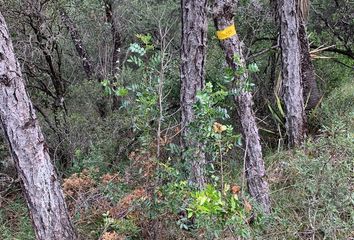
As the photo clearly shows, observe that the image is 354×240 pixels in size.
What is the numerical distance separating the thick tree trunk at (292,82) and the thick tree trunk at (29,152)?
3.15 metres

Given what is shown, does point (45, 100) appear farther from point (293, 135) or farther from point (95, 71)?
point (293, 135)

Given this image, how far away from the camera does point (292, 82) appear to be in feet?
18.0

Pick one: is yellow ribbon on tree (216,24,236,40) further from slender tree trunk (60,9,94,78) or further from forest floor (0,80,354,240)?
slender tree trunk (60,9,94,78)

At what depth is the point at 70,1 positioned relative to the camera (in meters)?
7.37

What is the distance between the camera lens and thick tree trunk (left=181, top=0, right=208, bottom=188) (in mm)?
3648

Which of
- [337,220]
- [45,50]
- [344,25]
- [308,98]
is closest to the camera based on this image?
[337,220]

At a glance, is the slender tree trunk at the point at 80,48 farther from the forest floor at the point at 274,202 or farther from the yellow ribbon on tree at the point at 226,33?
the yellow ribbon on tree at the point at 226,33

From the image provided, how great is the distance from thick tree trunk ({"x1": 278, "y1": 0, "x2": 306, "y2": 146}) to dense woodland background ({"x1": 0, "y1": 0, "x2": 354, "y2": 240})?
18 centimetres

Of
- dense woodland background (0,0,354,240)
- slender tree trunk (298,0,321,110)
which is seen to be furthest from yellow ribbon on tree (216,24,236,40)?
slender tree trunk (298,0,321,110)

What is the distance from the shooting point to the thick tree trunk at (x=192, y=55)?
365 centimetres

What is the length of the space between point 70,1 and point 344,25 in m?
5.23

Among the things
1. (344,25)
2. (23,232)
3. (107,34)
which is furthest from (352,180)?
(107,34)

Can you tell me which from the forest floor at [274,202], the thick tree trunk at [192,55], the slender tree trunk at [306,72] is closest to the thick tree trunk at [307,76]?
the slender tree trunk at [306,72]

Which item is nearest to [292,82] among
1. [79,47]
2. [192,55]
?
[192,55]
